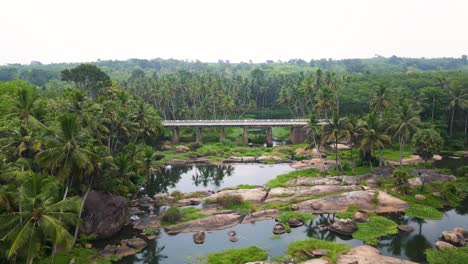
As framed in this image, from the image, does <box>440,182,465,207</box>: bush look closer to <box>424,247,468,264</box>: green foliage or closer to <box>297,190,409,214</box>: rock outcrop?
<box>297,190,409,214</box>: rock outcrop

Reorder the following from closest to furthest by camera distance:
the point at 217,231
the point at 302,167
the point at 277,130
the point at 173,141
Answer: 1. the point at 217,231
2. the point at 302,167
3. the point at 173,141
4. the point at 277,130

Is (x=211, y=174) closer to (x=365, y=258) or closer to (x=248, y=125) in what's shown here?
(x=248, y=125)

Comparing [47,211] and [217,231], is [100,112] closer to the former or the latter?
[217,231]

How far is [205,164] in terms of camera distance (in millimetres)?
86625

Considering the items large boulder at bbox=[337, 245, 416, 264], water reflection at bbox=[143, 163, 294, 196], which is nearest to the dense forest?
water reflection at bbox=[143, 163, 294, 196]

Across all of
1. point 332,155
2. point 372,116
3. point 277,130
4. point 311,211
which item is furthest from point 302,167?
point 277,130

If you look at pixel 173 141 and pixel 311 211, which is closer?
pixel 311 211

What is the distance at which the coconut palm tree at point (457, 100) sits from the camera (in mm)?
93044

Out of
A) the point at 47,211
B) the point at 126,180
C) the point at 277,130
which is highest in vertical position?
the point at 47,211

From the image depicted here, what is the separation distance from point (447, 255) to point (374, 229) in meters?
8.94

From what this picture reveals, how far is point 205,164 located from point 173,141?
2440 centimetres

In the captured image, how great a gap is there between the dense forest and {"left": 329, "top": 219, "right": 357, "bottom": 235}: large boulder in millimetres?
19831

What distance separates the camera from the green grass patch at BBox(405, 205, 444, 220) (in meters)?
47.5

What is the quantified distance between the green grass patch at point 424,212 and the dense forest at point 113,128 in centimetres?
1013
